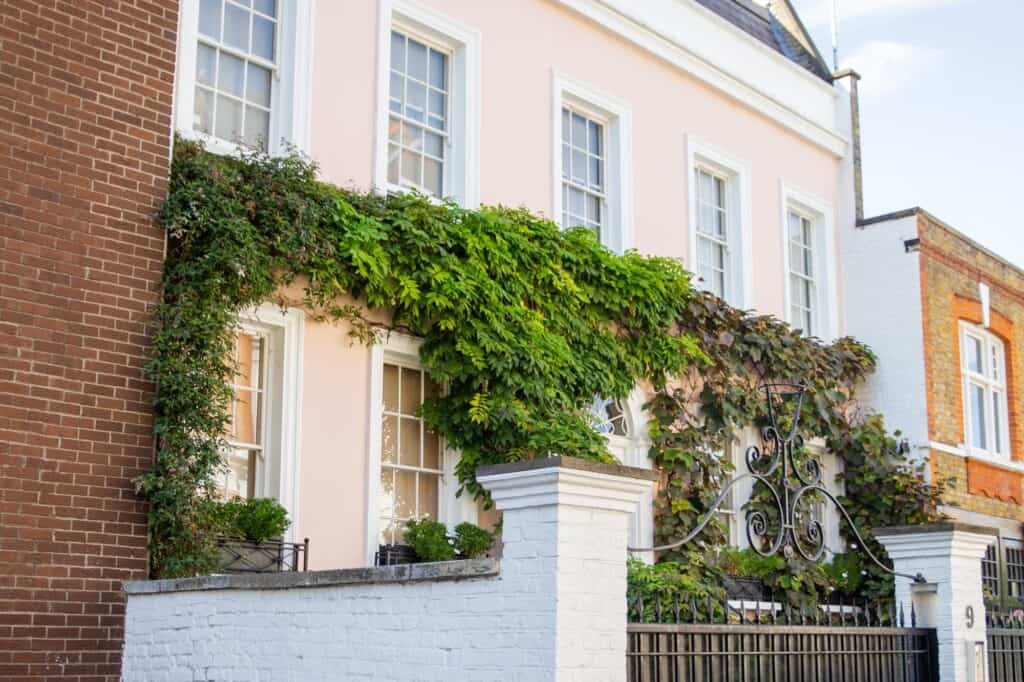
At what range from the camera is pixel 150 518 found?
8570mm

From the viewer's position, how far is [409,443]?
36.7ft

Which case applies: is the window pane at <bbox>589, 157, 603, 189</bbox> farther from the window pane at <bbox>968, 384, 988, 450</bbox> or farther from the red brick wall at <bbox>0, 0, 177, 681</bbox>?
the window pane at <bbox>968, 384, 988, 450</bbox>

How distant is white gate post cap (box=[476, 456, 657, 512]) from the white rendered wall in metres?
11.5

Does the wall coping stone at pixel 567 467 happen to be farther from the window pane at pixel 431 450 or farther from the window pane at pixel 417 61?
the window pane at pixel 417 61

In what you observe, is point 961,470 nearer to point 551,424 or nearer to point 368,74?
point 551,424

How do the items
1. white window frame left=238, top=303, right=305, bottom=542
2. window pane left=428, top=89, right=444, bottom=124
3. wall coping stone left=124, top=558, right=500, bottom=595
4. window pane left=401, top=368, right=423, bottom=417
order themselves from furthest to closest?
1. window pane left=428, top=89, right=444, bottom=124
2. window pane left=401, top=368, right=423, bottom=417
3. white window frame left=238, top=303, right=305, bottom=542
4. wall coping stone left=124, top=558, right=500, bottom=595

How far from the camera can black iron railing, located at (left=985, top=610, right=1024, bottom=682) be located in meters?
9.02

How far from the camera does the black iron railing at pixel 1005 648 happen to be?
29.6ft

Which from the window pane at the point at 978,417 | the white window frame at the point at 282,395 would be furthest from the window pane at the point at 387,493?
the window pane at the point at 978,417

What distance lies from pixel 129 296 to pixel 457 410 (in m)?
3.28

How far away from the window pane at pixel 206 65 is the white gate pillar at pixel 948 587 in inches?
242

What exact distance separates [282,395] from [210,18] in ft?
10.2

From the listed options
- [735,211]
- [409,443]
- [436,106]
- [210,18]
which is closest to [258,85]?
[210,18]

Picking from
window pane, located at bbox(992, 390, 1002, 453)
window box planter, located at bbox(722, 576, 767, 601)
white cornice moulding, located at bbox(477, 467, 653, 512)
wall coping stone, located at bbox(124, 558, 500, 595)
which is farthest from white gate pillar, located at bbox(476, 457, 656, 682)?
window pane, located at bbox(992, 390, 1002, 453)
